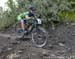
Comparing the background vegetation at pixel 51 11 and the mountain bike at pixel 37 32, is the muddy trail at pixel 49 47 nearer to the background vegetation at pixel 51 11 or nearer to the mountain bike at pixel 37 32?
the mountain bike at pixel 37 32

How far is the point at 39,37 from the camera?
887 centimetres

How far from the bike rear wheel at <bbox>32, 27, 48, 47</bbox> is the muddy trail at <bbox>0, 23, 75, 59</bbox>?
14cm

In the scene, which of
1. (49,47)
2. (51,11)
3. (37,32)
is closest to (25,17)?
(37,32)

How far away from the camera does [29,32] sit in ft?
29.4

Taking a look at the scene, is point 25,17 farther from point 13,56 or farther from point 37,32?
point 13,56

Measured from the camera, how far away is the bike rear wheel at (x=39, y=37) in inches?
342

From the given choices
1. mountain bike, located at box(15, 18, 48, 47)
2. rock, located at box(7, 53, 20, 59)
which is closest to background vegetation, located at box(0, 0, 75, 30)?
mountain bike, located at box(15, 18, 48, 47)

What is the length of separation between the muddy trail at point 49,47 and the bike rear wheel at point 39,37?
0.14 meters

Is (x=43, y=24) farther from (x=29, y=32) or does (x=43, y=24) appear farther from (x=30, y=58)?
(x=30, y=58)

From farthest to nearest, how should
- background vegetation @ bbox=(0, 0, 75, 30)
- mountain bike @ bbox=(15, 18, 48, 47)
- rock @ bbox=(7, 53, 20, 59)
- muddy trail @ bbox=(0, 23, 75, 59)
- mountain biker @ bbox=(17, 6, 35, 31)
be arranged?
background vegetation @ bbox=(0, 0, 75, 30) < mountain biker @ bbox=(17, 6, 35, 31) < mountain bike @ bbox=(15, 18, 48, 47) < muddy trail @ bbox=(0, 23, 75, 59) < rock @ bbox=(7, 53, 20, 59)

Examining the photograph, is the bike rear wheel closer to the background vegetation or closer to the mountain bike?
the mountain bike

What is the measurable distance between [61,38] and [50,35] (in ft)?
1.33

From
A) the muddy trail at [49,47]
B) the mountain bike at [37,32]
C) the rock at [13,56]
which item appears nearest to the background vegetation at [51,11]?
the muddy trail at [49,47]

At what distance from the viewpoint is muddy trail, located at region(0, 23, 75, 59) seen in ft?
26.0
